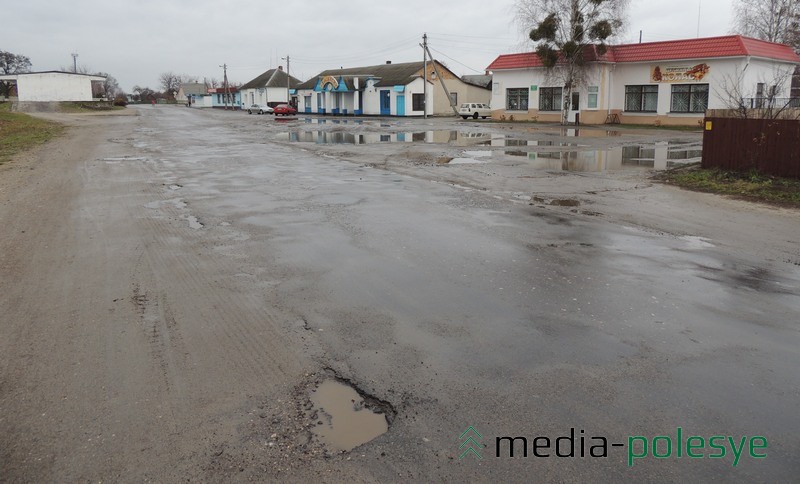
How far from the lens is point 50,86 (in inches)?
3275

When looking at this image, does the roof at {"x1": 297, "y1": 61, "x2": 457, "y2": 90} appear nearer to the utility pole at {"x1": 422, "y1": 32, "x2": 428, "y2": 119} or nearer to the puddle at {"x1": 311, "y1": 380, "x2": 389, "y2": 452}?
the utility pole at {"x1": 422, "y1": 32, "x2": 428, "y2": 119}

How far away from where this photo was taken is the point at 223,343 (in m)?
5.29

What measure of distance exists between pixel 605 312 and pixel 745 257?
360 centimetres

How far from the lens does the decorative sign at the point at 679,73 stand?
1578 inches

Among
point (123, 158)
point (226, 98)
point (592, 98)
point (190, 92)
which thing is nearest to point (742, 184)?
point (123, 158)

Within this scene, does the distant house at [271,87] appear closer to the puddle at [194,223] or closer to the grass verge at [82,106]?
the grass verge at [82,106]

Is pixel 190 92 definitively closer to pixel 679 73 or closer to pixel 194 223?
pixel 679 73

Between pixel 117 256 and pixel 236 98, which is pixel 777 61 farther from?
pixel 236 98

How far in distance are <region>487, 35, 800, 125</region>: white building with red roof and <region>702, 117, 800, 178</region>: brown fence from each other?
73.4 feet

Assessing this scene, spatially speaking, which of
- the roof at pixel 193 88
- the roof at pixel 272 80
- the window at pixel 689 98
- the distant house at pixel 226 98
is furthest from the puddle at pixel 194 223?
the roof at pixel 193 88

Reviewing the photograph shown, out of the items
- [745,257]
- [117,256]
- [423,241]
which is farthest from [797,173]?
[117,256]

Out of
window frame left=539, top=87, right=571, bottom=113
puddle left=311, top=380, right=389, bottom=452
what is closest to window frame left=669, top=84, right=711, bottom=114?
window frame left=539, top=87, right=571, bottom=113

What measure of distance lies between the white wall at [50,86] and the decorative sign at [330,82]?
37.4 metres

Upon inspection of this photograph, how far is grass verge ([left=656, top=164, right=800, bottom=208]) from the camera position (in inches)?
515
